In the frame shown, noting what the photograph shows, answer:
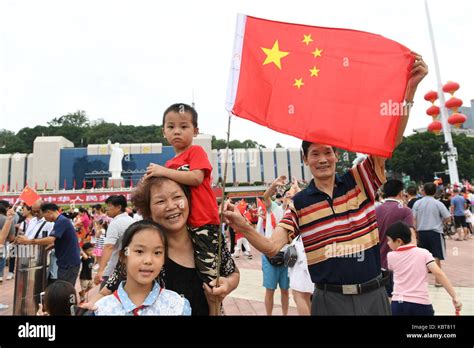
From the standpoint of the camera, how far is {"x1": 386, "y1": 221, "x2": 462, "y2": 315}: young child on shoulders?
2705 mm

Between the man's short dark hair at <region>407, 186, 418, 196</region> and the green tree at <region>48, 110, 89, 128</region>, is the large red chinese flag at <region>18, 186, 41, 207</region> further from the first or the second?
the green tree at <region>48, 110, 89, 128</region>

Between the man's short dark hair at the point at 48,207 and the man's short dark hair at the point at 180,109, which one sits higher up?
the man's short dark hair at the point at 180,109

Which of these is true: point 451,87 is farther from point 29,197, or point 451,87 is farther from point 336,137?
point 29,197

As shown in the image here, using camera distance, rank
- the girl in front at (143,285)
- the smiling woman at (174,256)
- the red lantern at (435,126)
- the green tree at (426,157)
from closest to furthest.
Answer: the girl in front at (143,285), the smiling woman at (174,256), the red lantern at (435,126), the green tree at (426,157)

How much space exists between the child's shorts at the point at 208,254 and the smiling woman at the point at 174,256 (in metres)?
0.04

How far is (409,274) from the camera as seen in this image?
2771mm

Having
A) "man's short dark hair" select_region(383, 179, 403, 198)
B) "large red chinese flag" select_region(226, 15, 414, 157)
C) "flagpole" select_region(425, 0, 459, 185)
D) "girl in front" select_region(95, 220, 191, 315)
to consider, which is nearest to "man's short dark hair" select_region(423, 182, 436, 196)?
"man's short dark hair" select_region(383, 179, 403, 198)

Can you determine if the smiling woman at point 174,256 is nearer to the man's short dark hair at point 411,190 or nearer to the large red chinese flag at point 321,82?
the large red chinese flag at point 321,82

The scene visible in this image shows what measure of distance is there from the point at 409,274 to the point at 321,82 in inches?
68.5

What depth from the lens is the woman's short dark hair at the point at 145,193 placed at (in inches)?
65.8

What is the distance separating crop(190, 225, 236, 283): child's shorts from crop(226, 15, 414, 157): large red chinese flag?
2.20 ft

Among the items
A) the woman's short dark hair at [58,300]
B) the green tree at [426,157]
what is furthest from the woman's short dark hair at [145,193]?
the green tree at [426,157]

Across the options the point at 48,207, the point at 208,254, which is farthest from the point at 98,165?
the point at 208,254
